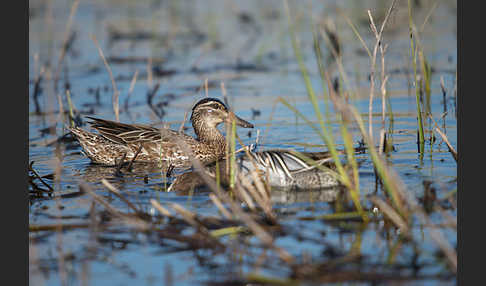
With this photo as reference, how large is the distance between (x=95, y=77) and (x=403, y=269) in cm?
938

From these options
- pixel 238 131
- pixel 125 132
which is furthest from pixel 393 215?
pixel 238 131

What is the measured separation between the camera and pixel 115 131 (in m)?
8.34

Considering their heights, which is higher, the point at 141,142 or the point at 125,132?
the point at 125,132

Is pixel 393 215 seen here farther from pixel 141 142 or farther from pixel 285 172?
pixel 141 142

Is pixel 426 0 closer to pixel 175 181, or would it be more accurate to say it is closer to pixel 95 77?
pixel 95 77

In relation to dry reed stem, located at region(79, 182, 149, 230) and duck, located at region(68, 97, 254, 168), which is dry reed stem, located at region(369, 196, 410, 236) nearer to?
dry reed stem, located at region(79, 182, 149, 230)

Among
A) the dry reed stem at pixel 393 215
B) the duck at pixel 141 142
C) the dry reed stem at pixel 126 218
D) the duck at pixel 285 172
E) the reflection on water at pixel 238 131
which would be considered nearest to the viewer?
the reflection on water at pixel 238 131

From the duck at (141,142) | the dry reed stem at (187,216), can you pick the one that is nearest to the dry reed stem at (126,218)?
the dry reed stem at (187,216)

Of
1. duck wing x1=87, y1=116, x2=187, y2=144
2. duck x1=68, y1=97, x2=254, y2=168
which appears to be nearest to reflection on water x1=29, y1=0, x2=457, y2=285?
duck x1=68, y1=97, x2=254, y2=168

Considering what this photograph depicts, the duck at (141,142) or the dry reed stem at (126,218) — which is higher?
the duck at (141,142)

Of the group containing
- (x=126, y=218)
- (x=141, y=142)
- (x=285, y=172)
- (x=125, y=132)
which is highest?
(x=125, y=132)

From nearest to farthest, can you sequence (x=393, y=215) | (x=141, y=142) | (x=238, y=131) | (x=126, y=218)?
(x=393, y=215), (x=126, y=218), (x=141, y=142), (x=238, y=131)

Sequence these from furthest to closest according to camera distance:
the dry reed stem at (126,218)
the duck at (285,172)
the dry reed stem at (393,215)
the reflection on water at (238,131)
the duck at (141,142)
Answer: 1. the duck at (141,142)
2. the duck at (285,172)
3. the dry reed stem at (126,218)
4. the dry reed stem at (393,215)
5. the reflection on water at (238,131)

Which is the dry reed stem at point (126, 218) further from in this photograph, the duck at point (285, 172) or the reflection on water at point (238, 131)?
the duck at point (285, 172)
